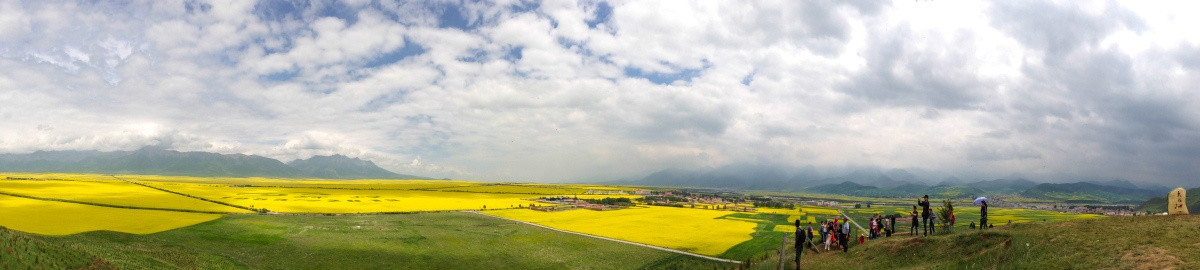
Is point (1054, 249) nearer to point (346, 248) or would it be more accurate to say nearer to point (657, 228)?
point (657, 228)

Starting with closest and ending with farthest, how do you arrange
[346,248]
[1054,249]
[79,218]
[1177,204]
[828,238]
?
[1054,249], [1177,204], [828,238], [346,248], [79,218]

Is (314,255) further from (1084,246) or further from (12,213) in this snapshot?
(1084,246)

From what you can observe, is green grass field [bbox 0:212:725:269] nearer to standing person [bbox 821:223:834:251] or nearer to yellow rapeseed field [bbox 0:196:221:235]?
yellow rapeseed field [bbox 0:196:221:235]

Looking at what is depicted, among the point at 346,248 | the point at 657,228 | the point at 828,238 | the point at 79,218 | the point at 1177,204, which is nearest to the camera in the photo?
the point at 1177,204

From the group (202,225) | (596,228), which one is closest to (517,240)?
(596,228)

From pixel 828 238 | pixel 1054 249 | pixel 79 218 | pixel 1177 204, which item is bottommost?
pixel 79 218

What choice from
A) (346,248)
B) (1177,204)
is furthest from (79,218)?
(1177,204)

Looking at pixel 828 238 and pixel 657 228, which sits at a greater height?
pixel 828 238
